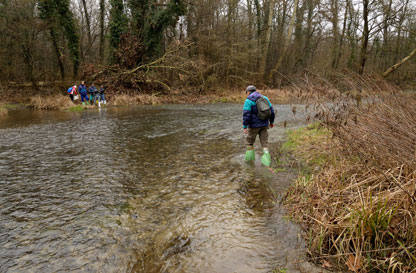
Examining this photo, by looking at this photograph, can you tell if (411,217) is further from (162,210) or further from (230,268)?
(162,210)

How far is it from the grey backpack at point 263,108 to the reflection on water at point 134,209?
1.43 meters

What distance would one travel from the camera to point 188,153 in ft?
29.9

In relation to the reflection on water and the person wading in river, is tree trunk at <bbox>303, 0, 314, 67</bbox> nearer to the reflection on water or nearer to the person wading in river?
the reflection on water

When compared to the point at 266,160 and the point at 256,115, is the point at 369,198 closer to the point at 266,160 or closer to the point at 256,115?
the point at 266,160

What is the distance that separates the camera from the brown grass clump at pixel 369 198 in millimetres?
3262

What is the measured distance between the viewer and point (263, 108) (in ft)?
23.7

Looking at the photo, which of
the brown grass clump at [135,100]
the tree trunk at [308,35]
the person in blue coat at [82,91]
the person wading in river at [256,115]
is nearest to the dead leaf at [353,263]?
the person wading in river at [256,115]

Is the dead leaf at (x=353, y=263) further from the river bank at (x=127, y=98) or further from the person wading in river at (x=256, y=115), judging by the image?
the river bank at (x=127, y=98)

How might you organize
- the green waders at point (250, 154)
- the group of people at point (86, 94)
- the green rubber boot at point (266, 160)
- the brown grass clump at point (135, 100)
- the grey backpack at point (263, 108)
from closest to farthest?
the grey backpack at point (263, 108) < the green rubber boot at point (266, 160) < the green waders at point (250, 154) < the group of people at point (86, 94) < the brown grass clump at point (135, 100)

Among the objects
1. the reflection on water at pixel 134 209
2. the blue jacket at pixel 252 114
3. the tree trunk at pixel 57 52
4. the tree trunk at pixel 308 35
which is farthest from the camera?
the tree trunk at pixel 308 35

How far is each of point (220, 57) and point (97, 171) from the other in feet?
80.7

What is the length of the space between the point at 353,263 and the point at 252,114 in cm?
474

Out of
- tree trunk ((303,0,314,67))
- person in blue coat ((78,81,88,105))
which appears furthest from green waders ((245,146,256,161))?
tree trunk ((303,0,314,67))

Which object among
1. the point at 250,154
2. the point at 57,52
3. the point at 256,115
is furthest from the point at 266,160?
the point at 57,52
